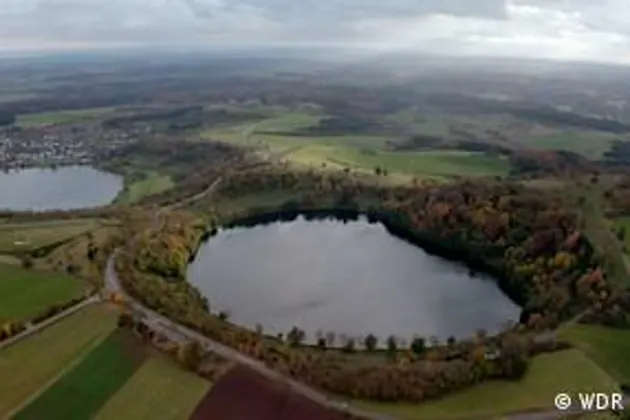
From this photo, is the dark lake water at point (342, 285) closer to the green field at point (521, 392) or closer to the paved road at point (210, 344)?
the paved road at point (210, 344)

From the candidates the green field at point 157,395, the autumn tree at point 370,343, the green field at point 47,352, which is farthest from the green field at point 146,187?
the green field at point 157,395

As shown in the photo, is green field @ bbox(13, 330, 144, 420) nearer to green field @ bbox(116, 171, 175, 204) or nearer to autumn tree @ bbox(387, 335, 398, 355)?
autumn tree @ bbox(387, 335, 398, 355)

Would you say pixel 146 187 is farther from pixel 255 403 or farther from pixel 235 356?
pixel 255 403

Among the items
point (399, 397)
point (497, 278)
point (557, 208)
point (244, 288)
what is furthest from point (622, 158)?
point (399, 397)

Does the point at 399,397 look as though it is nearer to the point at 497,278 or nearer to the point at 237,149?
the point at 497,278

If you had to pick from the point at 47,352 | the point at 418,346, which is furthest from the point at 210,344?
the point at 418,346

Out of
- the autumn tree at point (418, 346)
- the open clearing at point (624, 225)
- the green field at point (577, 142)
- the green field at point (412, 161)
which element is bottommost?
the green field at point (577, 142)

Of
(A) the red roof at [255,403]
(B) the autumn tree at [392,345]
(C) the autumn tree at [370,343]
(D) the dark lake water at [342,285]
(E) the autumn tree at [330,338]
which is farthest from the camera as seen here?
(D) the dark lake water at [342,285]
